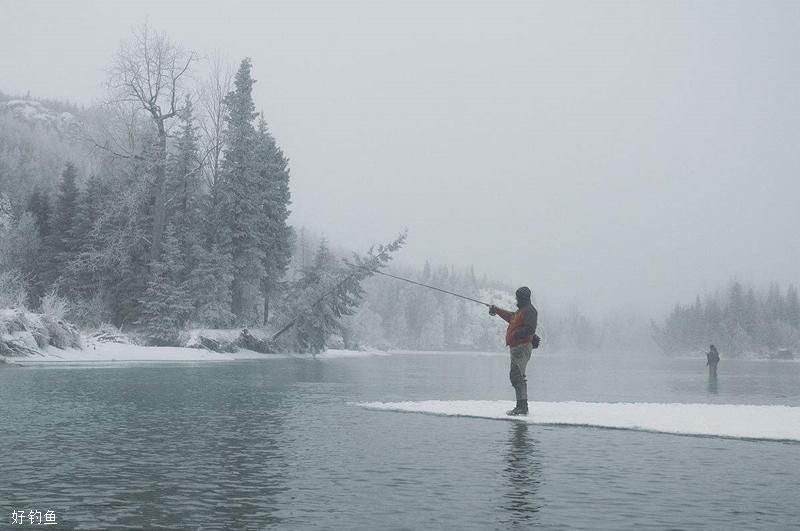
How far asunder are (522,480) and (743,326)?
7146 inches

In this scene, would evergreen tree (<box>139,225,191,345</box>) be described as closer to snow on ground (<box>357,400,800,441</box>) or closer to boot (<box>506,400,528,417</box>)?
snow on ground (<box>357,400,800,441</box>)

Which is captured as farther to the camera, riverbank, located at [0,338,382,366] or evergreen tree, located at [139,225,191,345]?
evergreen tree, located at [139,225,191,345]

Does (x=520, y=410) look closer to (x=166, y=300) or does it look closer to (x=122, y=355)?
(x=122, y=355)

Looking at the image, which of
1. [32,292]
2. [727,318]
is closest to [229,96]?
[32,292]

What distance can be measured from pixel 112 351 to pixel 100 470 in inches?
1530

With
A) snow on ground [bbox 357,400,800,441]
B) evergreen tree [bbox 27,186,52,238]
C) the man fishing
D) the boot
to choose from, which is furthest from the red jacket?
evergreen tree [bbox 27,186,52,238]

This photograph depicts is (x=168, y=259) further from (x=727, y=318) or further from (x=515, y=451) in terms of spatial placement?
(x=727, y=318)

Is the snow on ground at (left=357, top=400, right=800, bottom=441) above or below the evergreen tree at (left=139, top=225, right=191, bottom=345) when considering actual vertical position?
below

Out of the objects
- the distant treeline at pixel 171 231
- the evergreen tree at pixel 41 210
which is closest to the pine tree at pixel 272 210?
the distant treeline at pixel 171 231

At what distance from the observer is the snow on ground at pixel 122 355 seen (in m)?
38.2

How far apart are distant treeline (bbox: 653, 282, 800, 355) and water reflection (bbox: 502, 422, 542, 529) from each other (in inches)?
6797

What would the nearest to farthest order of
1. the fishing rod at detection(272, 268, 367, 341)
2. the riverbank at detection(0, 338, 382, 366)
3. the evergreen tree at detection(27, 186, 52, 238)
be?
1. the riverbank at detection(0, 338, 382, 366)
2. the fishing rod at detection(272, 268, 367, 341)
3. the evergreen tree at detection(27, 186, 52, 238)

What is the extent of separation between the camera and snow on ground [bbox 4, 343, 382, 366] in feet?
125

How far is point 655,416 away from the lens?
57.6ft
